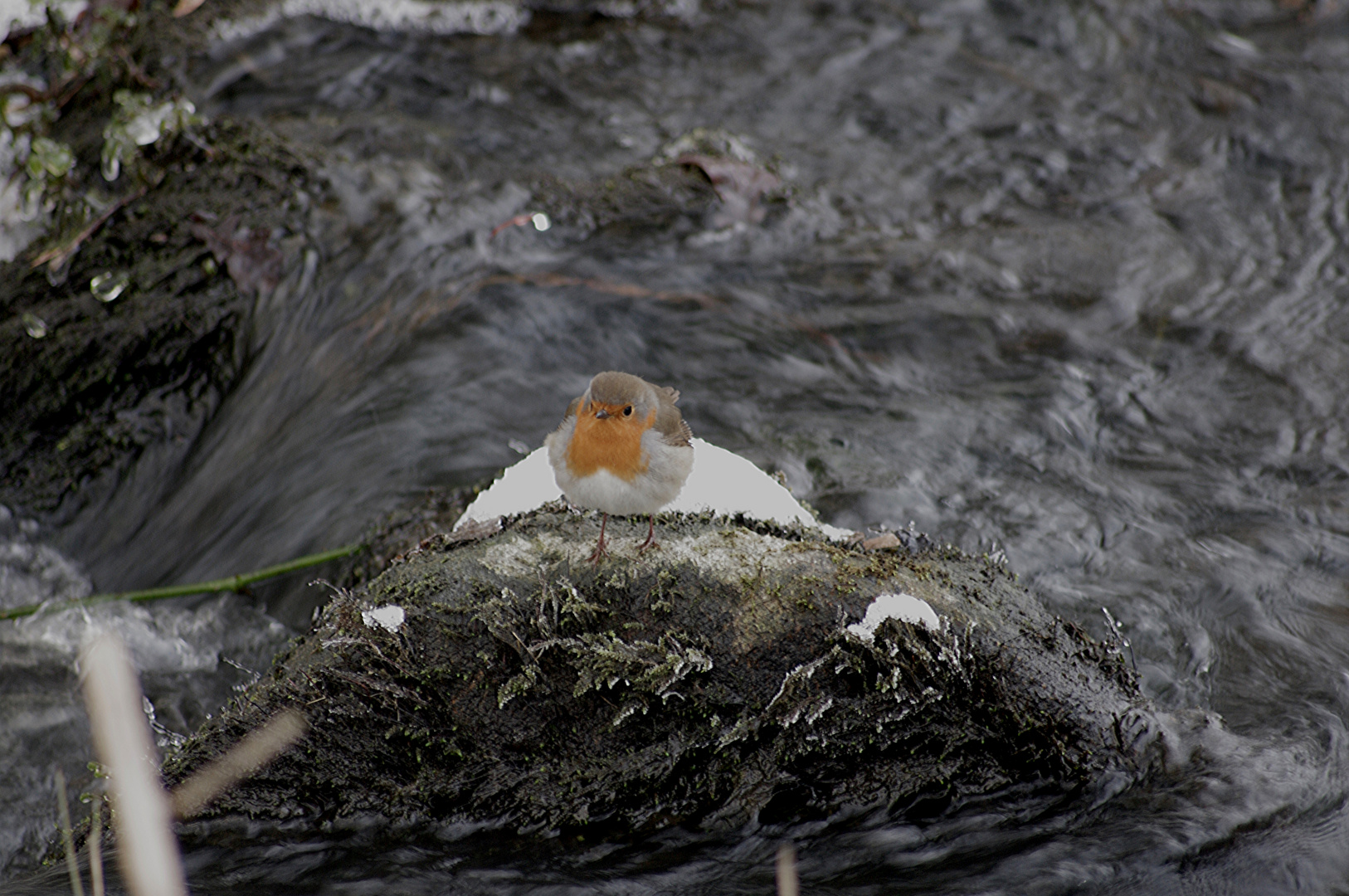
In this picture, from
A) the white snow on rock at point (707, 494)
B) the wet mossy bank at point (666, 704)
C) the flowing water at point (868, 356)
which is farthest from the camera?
the white snow on rock at point (707, 494)

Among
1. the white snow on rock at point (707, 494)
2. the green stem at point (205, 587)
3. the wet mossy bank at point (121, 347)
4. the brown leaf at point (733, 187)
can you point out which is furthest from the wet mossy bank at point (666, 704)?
the brown leaf at point (733, 187)

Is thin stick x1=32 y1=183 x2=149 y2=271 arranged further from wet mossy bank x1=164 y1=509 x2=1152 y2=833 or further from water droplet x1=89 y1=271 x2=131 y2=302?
wet mossy bank x1=164 y1=509 x2=1152 y2=833

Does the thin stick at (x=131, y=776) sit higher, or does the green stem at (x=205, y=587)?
the thin stick at (x=131, y=776)

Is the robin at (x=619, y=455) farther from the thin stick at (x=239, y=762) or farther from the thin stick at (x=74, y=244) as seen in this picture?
the thin stick at (x=74, y=244)

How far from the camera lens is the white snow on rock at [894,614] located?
280cm

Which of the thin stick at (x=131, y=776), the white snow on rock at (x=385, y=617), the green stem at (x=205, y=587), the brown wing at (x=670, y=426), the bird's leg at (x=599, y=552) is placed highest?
the thin stick at (x=131, y=776)

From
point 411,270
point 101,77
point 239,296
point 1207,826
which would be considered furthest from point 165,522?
point 1207,826

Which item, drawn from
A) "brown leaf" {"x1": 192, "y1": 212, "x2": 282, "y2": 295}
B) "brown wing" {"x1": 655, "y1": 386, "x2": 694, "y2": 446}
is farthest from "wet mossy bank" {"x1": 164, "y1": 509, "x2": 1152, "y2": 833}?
"brown leaf" {"x1": 192, "y1": 212, "x2": 282, "y2": 295}

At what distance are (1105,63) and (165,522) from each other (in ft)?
25.5

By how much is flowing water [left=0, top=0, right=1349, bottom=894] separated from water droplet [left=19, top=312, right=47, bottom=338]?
894 mm

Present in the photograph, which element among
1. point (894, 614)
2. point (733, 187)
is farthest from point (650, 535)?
point (733, 187)

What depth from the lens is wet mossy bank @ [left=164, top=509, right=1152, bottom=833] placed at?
2.80 meters

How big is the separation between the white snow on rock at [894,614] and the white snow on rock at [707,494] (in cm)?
75

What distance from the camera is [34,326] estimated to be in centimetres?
529
